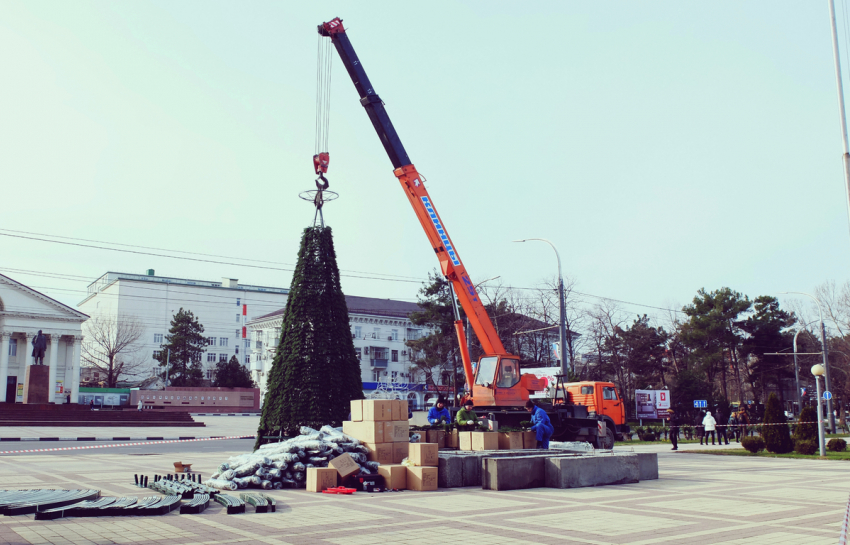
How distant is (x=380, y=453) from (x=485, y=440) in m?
3.13

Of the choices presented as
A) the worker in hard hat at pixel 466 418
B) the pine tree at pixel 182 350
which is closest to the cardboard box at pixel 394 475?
the worker in hard hat at pixel 466 418

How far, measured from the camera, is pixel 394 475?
1217 cm

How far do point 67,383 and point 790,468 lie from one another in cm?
7340

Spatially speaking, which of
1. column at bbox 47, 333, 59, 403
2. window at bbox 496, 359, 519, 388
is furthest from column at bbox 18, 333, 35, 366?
window at bbox 496, 359, 519, 388

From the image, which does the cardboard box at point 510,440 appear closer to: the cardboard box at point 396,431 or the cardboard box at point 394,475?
the cardboard box at point 396,431

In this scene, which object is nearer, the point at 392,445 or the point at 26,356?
the point at 392,445

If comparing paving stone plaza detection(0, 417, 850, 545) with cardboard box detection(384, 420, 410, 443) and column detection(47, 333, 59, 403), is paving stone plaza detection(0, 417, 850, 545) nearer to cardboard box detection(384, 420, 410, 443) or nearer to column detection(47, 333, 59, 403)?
cardboard box detection(384, 420, 410, 443)

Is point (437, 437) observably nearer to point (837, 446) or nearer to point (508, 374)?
point (508, 374)

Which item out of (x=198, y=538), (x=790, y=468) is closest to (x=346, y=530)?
(x=198, y=538)

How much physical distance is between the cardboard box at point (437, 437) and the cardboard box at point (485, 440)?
0.78 metres

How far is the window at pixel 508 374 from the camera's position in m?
20.6

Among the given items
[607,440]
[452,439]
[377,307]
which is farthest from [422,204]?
[377,307]

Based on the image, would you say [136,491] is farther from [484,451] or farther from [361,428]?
[484,451]

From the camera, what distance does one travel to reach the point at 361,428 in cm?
1303
